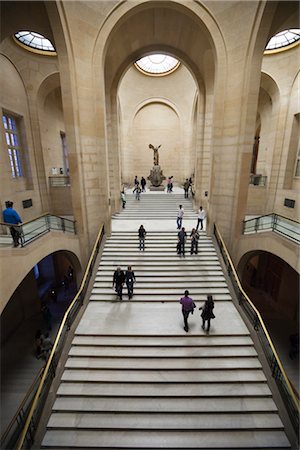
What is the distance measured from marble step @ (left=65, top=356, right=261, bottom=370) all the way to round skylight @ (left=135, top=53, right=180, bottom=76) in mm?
24733

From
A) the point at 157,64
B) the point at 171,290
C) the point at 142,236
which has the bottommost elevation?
the point at 171,290

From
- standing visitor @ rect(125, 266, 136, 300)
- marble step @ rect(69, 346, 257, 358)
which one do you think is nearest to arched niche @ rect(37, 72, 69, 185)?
standing visitor @ rect(125, 266, 136, 300)

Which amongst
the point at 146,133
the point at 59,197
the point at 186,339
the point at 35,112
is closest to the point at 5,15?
the point at 35,112

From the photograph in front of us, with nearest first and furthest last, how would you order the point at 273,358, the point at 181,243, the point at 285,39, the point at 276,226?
1. the point at 273,358
2. the point at 276,226
3. the point at 181,243
4. the point at 285,39

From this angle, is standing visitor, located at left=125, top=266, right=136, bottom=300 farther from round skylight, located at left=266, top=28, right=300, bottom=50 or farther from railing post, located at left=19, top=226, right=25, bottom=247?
round skylight, located at left=266, top=28, right=300, bottom=50

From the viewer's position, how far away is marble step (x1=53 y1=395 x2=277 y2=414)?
5.48 m

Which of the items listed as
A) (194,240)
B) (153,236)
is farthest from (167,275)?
(153,236)

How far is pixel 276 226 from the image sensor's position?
8.82 m

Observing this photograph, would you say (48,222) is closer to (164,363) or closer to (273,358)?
(164,363)

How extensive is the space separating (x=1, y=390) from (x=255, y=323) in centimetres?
923

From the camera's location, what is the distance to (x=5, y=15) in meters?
9.12

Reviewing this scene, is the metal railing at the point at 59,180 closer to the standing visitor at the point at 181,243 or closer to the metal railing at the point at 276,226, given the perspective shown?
the standing visitor at the point at 181,243

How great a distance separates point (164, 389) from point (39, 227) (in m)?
6.86

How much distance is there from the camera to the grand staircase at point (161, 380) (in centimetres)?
514
